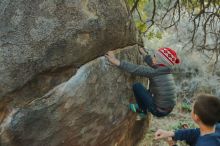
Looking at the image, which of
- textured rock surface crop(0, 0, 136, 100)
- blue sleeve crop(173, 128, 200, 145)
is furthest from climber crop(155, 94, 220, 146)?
textured rock surface crop(0, 0, 136, 100)

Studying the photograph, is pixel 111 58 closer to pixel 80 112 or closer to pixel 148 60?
pixel 148 60

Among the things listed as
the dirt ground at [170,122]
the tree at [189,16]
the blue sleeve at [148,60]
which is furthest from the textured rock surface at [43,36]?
the dirt ground at [170,122]

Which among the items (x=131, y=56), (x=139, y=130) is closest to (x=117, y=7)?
(x=131, y=56)

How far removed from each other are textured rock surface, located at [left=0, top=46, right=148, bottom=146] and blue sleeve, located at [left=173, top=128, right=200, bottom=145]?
1.37 metres

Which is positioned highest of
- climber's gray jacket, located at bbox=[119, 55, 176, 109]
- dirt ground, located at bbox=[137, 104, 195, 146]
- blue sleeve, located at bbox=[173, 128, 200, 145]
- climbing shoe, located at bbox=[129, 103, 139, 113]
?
climber's gray jacket, located at bbox=[119, 55, 176, 109]

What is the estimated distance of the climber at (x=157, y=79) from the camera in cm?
541

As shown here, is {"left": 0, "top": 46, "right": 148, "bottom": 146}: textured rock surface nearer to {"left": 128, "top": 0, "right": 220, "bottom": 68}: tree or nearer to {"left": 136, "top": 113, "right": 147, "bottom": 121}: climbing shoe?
{"left": 136, "top": 113, "right": 147, "bottom": 121}: climbing shoe

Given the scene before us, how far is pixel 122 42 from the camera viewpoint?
567cm

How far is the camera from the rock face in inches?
187

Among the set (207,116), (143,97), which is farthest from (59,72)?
(207,116)

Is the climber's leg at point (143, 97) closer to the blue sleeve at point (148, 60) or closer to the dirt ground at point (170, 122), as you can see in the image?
the blue sleeve at point (148, 60)

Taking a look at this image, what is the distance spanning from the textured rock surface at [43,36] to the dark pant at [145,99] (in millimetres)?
889

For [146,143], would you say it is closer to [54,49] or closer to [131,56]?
[131,56]

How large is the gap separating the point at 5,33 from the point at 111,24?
1.26 meters
